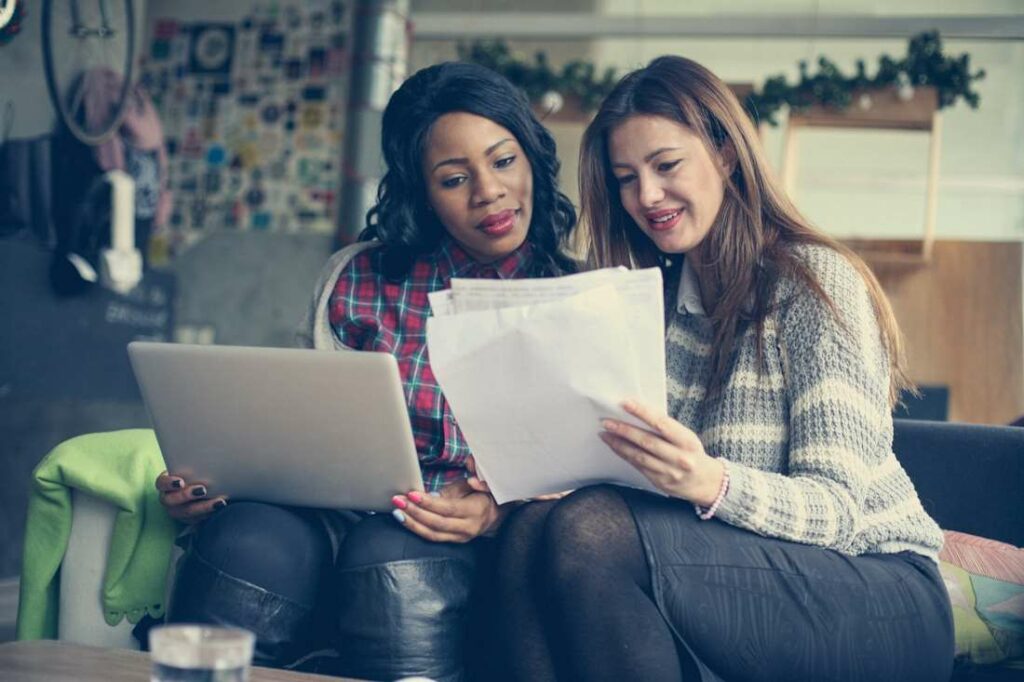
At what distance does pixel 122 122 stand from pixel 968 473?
316cm

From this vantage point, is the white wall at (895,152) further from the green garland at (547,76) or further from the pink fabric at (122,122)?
the pink fabric at (122,122)

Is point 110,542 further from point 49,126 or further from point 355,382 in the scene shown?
point 49,126

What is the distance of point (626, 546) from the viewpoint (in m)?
1.35

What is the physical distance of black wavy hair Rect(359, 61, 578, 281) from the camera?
1.96 m

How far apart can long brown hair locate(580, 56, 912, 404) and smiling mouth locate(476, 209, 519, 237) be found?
24cm

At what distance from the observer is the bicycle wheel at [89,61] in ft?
11.5

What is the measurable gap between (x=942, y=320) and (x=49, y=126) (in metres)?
3.49

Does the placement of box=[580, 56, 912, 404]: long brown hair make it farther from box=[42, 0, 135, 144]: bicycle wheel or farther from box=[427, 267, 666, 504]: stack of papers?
box=[42, 0, 135, 144]: bicycle wheel

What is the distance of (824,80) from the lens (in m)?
4.71

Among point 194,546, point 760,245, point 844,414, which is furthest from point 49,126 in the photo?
point 844,414

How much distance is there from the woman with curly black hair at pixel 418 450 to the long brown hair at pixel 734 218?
279 mm

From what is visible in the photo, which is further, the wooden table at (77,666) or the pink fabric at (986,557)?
the pink fabric at (986,557)

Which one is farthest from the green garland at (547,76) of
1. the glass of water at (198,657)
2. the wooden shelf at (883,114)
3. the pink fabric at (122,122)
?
the glass of water at (198,657)

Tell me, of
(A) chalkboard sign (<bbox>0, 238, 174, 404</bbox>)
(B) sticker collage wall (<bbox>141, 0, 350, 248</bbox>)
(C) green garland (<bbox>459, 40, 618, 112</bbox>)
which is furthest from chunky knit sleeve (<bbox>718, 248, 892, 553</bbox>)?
(B) sticker collage wall (<bbox>141, 0, 350, 248</bbox>)
